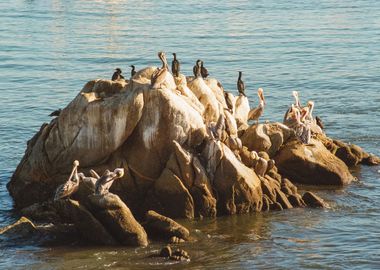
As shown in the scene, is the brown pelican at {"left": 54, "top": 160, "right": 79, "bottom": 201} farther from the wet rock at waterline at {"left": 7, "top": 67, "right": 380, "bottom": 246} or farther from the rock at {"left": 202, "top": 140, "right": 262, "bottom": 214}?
the rock at {"left": 202, "top": 140, "right": 262, "bottom": 214}

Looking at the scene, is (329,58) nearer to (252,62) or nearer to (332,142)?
(252,62)

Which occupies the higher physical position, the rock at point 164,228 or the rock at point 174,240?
the rock at point 164,228

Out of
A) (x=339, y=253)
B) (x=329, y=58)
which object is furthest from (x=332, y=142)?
(x=329, y=58)

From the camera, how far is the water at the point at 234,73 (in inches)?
993

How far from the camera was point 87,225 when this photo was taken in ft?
82.8

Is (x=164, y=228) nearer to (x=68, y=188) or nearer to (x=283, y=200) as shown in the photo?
(x=68, y=188)

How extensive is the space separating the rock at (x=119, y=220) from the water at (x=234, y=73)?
0.33 metres

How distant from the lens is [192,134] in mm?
28328

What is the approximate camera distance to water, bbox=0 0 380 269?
25.2 metres

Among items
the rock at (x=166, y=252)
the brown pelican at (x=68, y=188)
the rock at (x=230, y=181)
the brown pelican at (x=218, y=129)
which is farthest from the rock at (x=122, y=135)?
the rock at (x=166, y=252)

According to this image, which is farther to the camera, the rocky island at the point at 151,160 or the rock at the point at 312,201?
the rock at the point at 312,201

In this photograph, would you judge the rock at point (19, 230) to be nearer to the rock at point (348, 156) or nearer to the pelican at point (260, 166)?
the pelican at point (260, 166)

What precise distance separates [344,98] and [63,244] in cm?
2351

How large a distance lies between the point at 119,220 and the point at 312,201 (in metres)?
6.94
